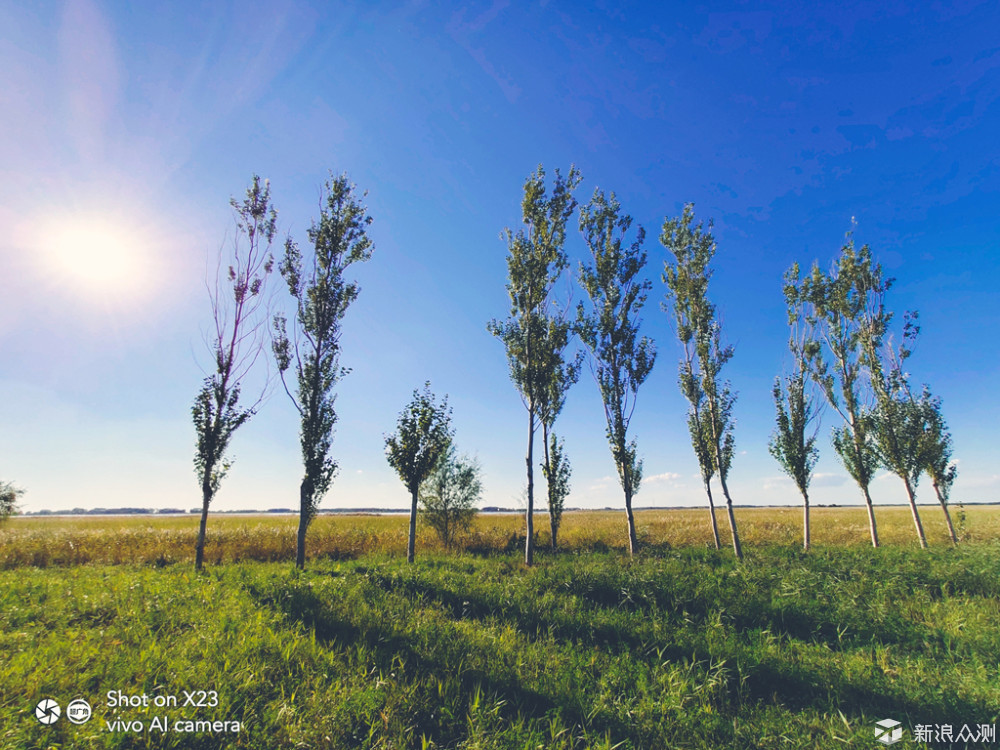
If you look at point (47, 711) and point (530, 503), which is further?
point (530, 503)

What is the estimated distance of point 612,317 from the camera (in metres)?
19.6

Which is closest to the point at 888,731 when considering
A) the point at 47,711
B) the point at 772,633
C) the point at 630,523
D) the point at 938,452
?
the point at 772,633

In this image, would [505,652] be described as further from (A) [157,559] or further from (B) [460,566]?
(A) [157,559]

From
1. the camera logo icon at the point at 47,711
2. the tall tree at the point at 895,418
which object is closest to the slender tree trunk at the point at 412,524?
the camera logo icon at the point at 47,711

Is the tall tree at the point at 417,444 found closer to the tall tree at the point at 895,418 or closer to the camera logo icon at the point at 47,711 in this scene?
the camera logo icon at the point at 47,711

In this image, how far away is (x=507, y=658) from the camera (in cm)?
599

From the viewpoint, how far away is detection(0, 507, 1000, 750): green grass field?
4.20 meters

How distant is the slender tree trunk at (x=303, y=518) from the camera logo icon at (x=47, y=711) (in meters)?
10.7

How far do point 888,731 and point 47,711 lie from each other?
9.53 metres

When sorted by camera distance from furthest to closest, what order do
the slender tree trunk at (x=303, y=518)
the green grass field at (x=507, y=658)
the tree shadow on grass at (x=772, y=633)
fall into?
the slender tree trunk at (x=303, y=518) < the tree shadow on grass at (x=772, y=633) < the green grass field at (x=507, y=658)

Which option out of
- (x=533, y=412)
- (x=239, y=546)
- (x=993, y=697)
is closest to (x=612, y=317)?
(x=533, y=412)

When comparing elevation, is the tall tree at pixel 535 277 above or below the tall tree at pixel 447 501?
above

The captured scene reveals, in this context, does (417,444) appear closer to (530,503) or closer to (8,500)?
(530,503)

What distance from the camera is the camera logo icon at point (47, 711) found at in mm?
3803
